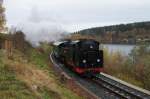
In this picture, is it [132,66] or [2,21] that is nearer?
[132,66]

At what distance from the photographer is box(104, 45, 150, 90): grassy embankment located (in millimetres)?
29266

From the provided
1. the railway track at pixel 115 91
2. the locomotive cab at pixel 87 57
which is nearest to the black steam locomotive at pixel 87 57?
the locomotive cab at pixel 87 57

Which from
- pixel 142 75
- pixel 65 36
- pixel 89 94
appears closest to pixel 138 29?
pixel 65 36

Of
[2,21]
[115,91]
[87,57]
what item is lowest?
[115,91]

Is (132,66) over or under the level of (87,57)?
under

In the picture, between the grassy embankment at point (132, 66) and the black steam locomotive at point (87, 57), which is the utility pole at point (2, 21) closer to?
the grassy embankment at point (132, 66)

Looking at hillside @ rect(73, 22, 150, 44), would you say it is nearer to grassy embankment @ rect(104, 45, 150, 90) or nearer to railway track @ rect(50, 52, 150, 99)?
grassy embankment @ rect(104, 45, 150, 90)

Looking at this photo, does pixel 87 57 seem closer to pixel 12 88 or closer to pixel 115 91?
pixel 115 91

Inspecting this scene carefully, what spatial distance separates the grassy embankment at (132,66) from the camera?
96.0 feet

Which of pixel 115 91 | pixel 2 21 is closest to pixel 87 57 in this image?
pixel 115 91

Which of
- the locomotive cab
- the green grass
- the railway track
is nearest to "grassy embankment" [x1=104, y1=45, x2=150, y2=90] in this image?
the locomotive cab

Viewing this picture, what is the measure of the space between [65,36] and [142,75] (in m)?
43.9

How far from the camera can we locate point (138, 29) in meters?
156

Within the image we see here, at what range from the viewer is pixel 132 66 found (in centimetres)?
3488
